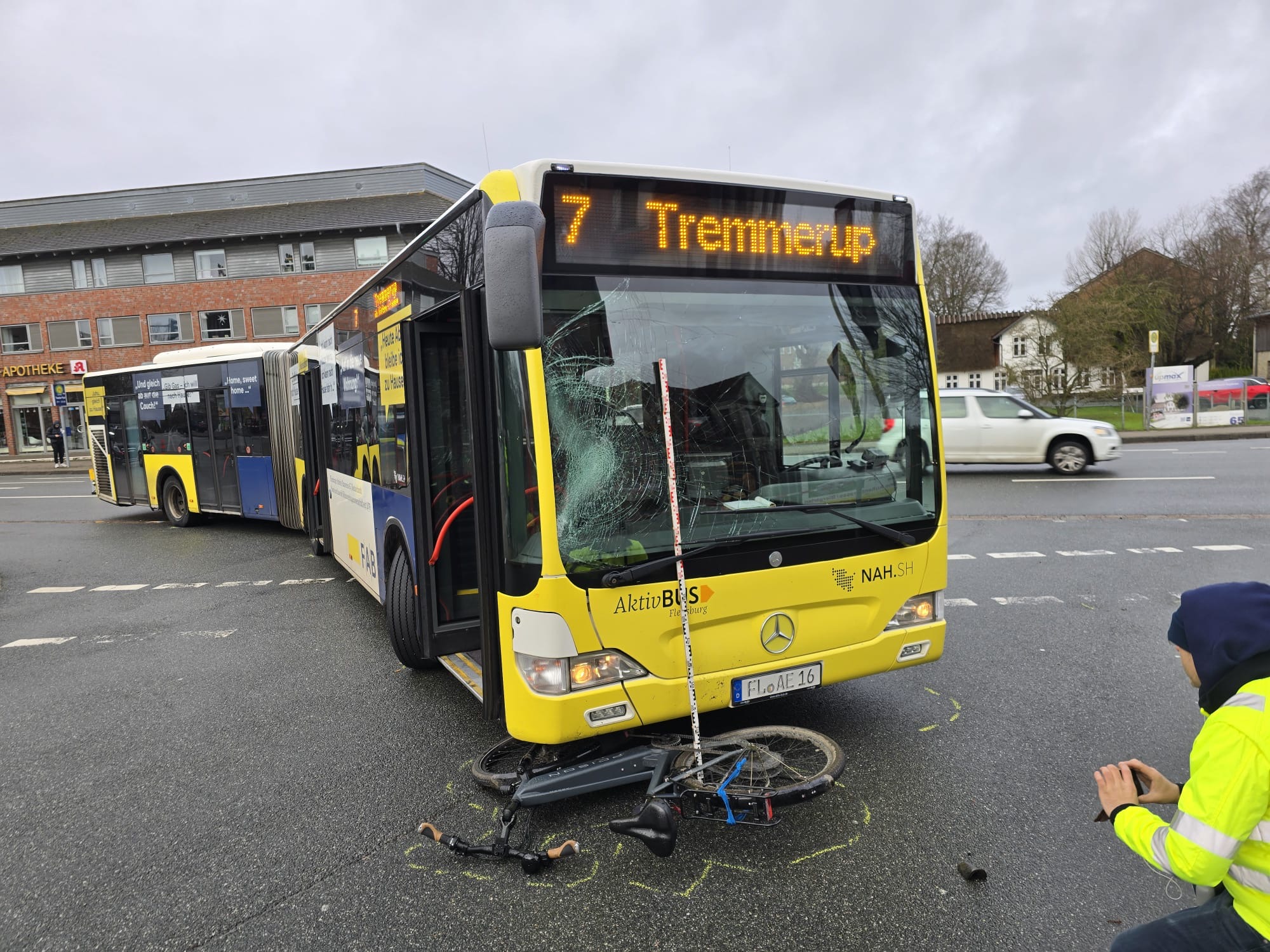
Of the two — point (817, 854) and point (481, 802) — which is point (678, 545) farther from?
point (481, 802)

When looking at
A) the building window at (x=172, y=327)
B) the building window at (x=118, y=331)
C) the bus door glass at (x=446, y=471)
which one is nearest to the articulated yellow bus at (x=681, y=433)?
the bus door glass at (x=446, y=471)

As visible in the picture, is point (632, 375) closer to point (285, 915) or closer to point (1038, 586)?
point (285, 915)

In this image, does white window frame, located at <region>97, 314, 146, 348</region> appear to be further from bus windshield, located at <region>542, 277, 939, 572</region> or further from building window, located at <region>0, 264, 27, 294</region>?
bus windshield, located at <region>542, 277, 939, 572</region>

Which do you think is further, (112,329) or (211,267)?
(112,329)

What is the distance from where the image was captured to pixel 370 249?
40438mm

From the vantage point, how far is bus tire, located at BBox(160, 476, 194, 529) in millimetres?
14539

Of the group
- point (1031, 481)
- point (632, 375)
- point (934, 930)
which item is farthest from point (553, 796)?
point (1031, 481)

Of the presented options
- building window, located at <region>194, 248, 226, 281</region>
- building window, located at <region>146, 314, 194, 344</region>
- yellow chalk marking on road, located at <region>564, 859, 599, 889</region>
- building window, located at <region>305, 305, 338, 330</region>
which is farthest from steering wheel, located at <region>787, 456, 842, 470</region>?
building window, located at <region>146, 314, 194, 344</region>

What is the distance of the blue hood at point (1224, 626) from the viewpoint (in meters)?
1.70

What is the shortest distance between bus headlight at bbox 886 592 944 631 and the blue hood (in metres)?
2.19

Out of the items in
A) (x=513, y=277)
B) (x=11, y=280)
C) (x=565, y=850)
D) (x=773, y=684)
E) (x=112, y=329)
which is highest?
(x=11, y=280)

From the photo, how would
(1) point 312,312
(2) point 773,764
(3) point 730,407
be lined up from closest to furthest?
(2) point 773,764 → (3) point 730,407 → (1) point 312,312

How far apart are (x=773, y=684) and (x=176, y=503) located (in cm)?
1456

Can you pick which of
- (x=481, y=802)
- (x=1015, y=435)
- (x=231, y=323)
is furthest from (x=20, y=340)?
(x=481, y=802)
